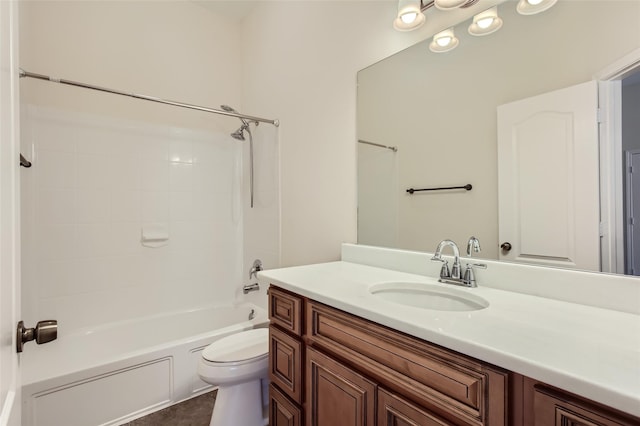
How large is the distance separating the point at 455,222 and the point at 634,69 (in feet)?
2.31

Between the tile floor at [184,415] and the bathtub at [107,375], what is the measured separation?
0.04 metres

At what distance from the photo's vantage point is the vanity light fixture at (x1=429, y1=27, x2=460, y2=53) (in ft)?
4.27

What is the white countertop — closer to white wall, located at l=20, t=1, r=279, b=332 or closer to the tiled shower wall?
white wall, located at l=20, t=1, r=279, b=332

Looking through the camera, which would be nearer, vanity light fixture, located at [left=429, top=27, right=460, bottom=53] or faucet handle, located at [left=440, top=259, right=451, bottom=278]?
faucet handle, located at [left=440, top=259, right=451, bottom=278]

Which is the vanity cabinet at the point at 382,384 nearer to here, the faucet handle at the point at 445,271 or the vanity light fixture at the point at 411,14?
the faucet handle at the point at 445,271

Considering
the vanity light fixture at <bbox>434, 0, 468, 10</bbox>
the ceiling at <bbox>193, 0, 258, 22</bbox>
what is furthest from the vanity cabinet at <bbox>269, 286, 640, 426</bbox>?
the ceiling at <bbox>193, 0, 258, 22</bbox>

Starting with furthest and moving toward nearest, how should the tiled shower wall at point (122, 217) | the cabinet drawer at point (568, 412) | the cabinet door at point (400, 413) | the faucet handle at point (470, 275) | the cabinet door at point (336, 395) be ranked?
the tiled shower wall at point (122, 217) < the faucet handle at point (470, 275) < the cabinet door at point (336, 395) < the cabinet door at point (400, 413) < the cabinet drawer at point (568, 412)

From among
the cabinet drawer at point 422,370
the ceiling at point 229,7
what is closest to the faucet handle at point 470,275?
the cabinet drawer at point 422,370

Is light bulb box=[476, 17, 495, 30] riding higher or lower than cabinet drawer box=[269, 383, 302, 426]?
higher

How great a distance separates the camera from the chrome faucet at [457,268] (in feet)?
3.72

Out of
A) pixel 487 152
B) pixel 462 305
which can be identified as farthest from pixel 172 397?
pixel 487 152

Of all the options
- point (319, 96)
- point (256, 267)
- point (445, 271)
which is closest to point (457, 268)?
point (445, 271)

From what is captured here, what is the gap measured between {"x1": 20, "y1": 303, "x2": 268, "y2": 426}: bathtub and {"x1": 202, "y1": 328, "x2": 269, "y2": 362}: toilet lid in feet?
0.99

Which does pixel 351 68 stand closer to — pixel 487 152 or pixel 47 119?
pixel 487 152
